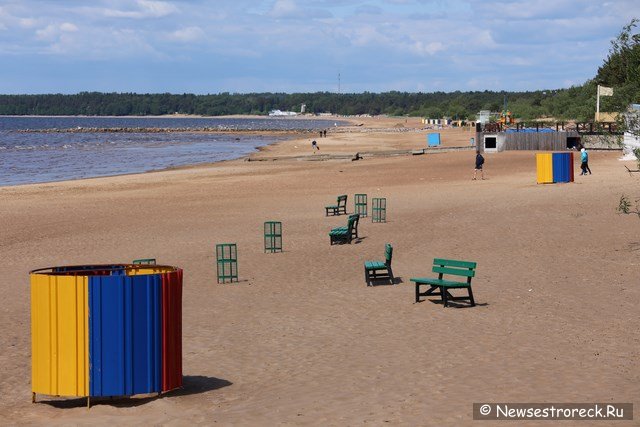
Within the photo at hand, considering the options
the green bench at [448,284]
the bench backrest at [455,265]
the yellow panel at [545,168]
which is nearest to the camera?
the green bench at [448,284]

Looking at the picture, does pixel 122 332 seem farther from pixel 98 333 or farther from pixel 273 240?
pixel 273 240

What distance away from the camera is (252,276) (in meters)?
19.9

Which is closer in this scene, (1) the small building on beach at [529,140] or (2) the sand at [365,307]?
(2) the sand at [365,307]

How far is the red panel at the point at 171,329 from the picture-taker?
420 inches

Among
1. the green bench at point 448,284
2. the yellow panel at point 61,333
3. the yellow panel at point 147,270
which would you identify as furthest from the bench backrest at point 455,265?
the yellow panel at point 61,333

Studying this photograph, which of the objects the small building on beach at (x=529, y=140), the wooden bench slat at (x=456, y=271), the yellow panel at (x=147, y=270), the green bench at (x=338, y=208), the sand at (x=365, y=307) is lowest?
the sand at (x=365, y=307)

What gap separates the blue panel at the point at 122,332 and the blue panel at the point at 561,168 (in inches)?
1072

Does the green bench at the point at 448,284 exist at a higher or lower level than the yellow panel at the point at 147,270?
lower

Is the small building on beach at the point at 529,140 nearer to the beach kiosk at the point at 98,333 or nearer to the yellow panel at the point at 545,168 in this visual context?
the yellow panel at the point at 545,168

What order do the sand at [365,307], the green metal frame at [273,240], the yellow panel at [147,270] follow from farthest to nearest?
the green metal frame at [273,240] → the yellow panel at [147,270] → the sand at [365,307]

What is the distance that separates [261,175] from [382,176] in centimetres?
696

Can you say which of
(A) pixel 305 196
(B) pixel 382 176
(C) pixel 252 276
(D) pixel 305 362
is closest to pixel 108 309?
(D) pixel 305 362

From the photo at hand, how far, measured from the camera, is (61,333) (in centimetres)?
1038

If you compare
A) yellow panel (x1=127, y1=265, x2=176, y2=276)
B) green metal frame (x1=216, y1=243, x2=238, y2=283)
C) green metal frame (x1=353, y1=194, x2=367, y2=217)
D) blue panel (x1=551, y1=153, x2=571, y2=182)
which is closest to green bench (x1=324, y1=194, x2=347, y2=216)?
green metal frame (x1=353, y1=194, x2=367, y2=217)
